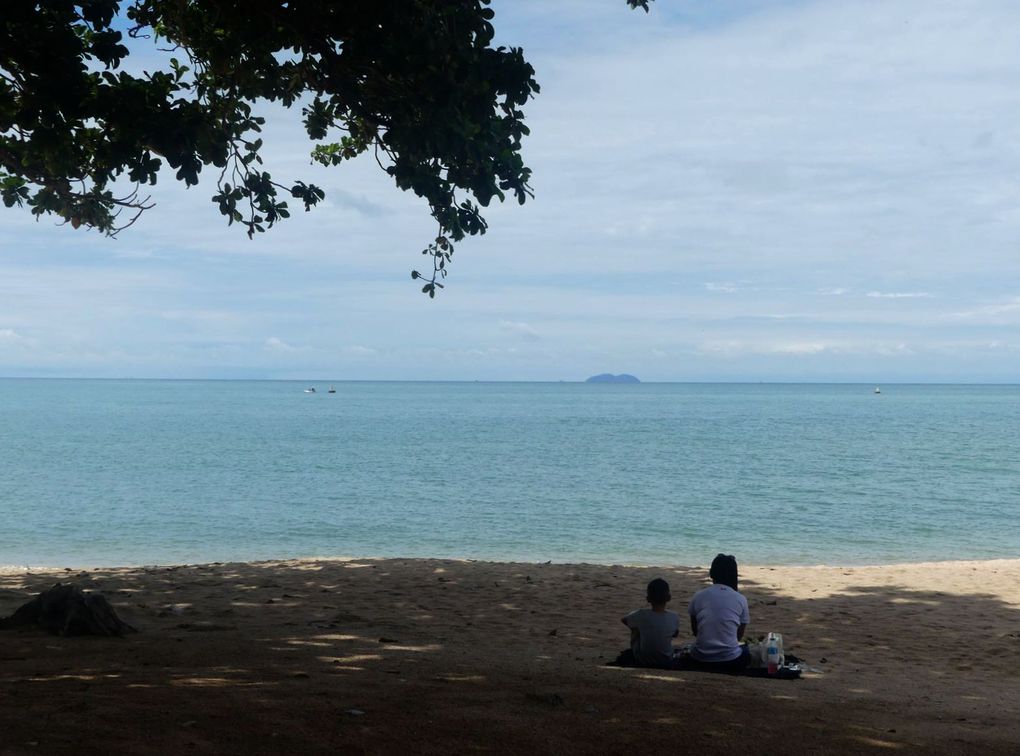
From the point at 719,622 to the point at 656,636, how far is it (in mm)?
561

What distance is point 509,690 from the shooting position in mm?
6926

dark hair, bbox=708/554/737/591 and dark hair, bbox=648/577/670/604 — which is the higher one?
dark hair, bbox=708/554/737/591

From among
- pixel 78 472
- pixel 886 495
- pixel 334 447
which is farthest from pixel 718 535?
pixel 334 447

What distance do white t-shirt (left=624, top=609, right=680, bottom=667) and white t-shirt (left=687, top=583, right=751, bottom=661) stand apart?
24 centimetres

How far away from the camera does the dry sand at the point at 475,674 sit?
18.8 feet

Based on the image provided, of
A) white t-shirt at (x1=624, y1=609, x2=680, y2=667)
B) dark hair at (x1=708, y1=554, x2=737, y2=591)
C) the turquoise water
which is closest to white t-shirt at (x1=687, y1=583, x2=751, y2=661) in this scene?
dark hair at (x1=708, y1=554, x2=737, y2=591)

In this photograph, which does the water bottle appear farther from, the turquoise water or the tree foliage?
the turquoise water

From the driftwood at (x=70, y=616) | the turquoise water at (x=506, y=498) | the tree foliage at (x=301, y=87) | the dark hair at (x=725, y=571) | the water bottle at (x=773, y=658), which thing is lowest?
the turquoise water at (x=506, y=498)

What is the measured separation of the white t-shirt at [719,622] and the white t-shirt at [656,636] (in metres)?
0.24

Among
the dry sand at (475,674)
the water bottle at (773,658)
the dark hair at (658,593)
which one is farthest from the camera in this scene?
the dark hair at (658,593)

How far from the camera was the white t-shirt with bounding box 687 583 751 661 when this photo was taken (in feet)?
27.2

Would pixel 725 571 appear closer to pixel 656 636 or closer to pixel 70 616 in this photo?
pixel 656 636

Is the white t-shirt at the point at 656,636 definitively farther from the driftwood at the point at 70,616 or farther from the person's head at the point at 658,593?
the driftwood at the point at 70,616

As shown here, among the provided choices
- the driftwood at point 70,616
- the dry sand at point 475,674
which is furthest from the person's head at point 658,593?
Answer: the driftwood at point 70,616
